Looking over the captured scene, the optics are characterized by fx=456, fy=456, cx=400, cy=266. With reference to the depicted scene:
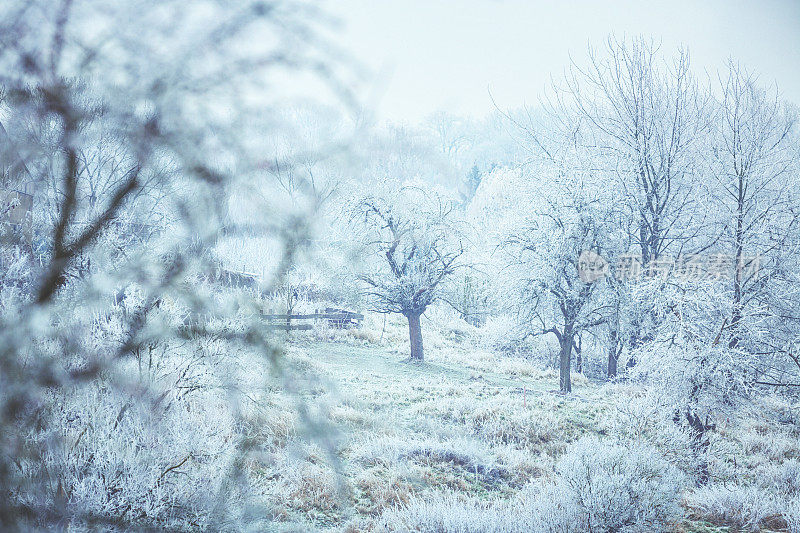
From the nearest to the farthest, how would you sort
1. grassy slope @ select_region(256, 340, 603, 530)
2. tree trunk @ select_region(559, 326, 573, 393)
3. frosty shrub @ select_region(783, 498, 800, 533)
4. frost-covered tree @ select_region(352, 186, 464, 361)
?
grassy slope @ select_region(256, 340, 603, 530)
frosty shrub @ select_region(783, 498, 800, 533)
tree trunk @ select_region(559, 326, 573, 393)
frost-covered tree @ select_region(352, 186, 464, 361)

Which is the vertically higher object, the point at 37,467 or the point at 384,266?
the point at 384,266

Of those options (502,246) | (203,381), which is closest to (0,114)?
(203,381)

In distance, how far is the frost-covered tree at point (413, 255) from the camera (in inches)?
453

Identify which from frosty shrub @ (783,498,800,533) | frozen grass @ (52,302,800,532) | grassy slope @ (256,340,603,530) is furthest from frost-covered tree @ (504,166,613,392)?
frosty shrub @ (783,498,800,533)

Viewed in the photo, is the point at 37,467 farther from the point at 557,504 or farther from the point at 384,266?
the point at 384,266

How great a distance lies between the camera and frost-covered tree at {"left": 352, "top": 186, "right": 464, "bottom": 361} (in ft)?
37.7

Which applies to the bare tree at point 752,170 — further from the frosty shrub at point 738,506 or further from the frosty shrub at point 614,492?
the frosty shrub at point 614,492

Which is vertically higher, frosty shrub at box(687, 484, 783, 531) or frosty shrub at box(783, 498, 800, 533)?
frosty shrub at box(783, 498, 800, 533)

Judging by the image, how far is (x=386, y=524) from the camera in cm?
220

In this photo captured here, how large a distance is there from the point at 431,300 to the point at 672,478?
9.20 meters

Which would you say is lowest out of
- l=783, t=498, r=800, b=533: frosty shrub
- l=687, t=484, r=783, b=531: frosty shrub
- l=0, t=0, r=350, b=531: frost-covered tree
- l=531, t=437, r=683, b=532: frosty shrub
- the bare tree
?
l=687, t=484, r=783, b=531: frosty shrub

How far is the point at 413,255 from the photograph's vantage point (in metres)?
12.6

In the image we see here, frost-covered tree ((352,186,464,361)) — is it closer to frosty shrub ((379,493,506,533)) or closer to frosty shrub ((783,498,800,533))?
frosty shrub ((783,498,800,533))

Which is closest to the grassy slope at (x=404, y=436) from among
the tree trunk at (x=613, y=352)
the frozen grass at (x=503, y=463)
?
the frozen grass at (x=503, y=463)
